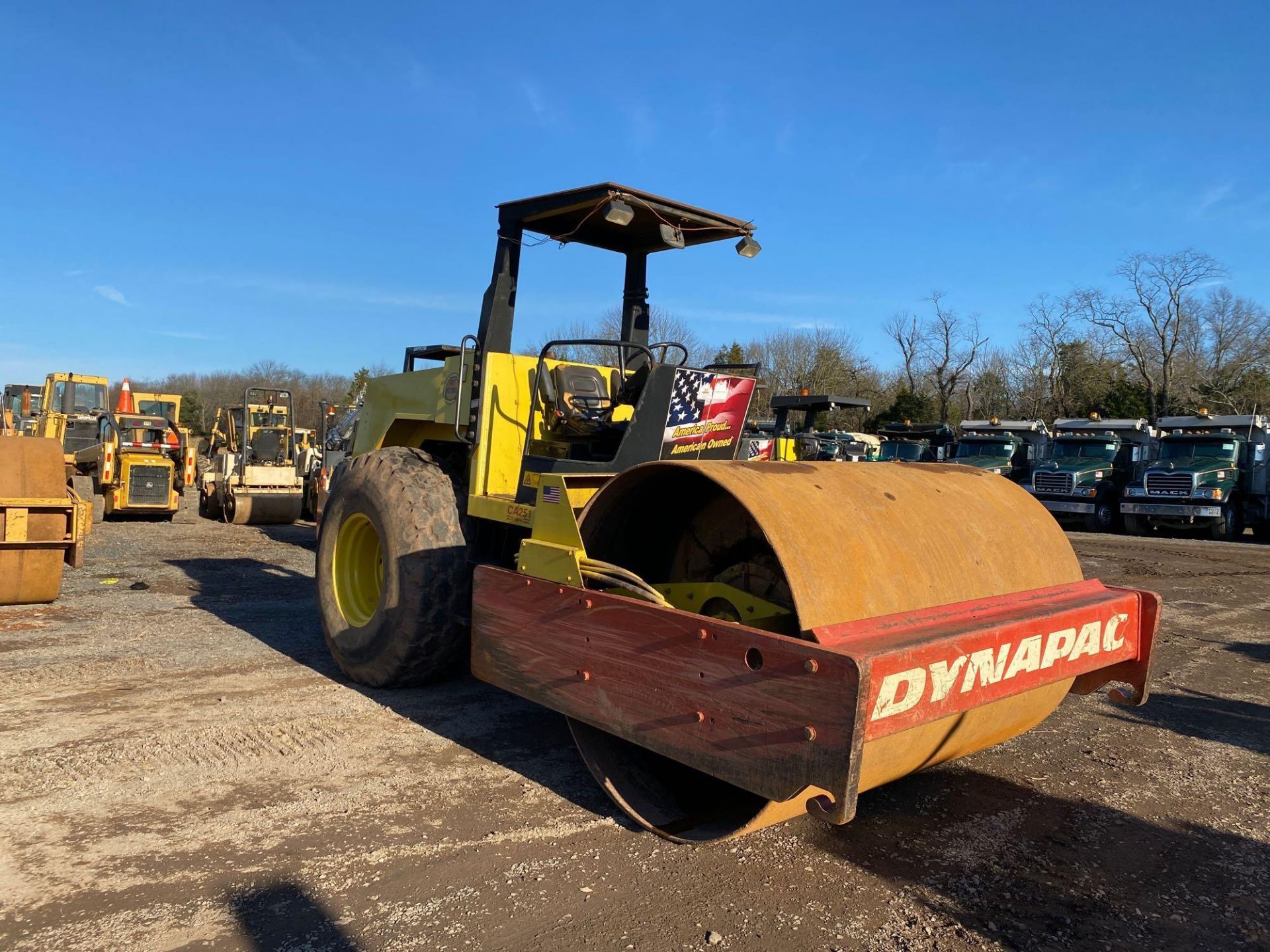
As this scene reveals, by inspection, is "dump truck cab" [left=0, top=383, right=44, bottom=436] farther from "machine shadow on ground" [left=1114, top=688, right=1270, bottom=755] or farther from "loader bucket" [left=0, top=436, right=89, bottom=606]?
"machine shadow on ground" [left=1114, top=688, right=1270, bottom=755]

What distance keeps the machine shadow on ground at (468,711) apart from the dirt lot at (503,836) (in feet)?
0.07

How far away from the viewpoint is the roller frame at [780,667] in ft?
8.59

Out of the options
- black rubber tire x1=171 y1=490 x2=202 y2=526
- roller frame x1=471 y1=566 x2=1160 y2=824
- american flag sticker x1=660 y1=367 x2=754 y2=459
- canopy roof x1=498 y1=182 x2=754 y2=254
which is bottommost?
black rubber tire x1=171 y1=490 x2=202 y2=526

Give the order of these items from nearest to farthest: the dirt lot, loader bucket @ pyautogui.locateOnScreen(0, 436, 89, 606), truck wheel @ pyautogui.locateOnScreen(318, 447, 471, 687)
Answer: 1. the dirt lot
2. truck wheel @ pyautogui.locateOnScreen(318, 447, 471, 687)
3. loader bucket @ pyautogui.locateOnScreen(0, 436, 89, 606)

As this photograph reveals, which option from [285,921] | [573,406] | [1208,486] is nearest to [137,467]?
[573,406]

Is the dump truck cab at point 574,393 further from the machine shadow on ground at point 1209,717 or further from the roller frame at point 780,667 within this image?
the machine shadow on ground at point 1209,717

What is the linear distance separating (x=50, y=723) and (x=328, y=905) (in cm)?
235

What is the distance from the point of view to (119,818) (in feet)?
11.1

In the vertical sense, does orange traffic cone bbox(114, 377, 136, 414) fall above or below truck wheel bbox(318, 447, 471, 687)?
above

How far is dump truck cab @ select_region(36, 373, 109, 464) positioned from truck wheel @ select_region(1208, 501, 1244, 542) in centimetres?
2121

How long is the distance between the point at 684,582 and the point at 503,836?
1182 mm

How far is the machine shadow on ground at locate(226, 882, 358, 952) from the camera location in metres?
2.62

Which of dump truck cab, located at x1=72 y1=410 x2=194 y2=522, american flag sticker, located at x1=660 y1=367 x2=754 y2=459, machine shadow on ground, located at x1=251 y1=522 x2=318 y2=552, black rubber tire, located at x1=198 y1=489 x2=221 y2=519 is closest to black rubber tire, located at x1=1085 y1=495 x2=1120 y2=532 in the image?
machine shadow on ground, located at x1=251 y1=522 x2=318 y2=552

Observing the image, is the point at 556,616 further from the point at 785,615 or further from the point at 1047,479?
the point at 1047,479
